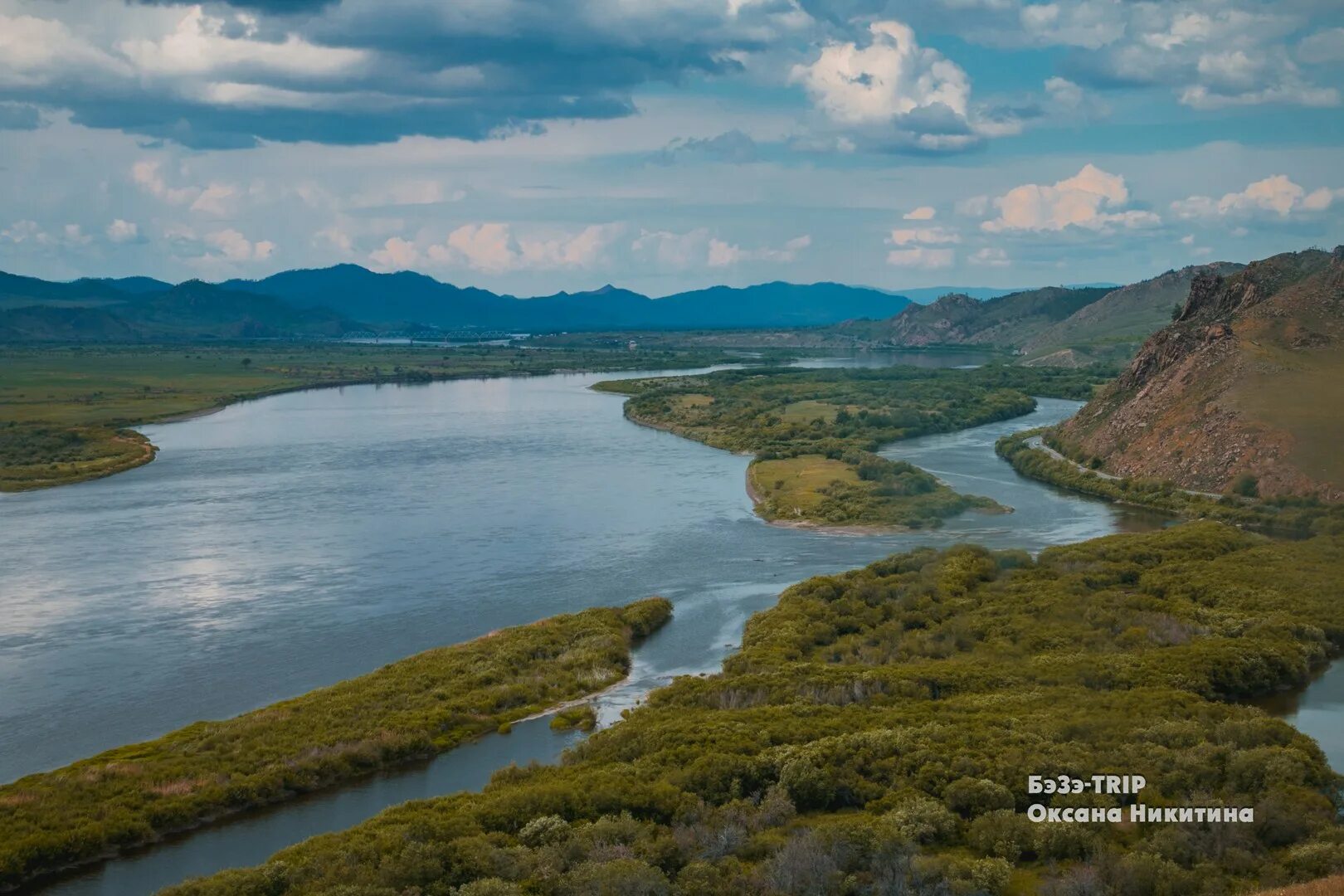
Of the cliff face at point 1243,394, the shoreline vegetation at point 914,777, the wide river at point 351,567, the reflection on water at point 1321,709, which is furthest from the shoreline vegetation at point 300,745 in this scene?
the cliff face at point 1243,394

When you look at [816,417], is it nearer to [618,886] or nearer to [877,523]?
[877,523]

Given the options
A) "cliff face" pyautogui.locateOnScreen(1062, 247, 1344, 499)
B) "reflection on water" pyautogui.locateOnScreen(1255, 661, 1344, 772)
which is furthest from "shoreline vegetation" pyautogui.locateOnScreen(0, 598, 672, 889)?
"cliff face" pyautogui.locateOnScreen(1062, 247, 1344, 499)

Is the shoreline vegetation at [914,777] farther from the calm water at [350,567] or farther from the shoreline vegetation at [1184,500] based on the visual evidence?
the shoreline vegetation at [1184,500]

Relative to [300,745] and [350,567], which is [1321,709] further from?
[350,567]

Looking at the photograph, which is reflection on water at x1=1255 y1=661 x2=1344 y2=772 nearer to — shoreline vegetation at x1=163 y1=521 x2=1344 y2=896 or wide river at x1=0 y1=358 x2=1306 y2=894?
shoreline vegetation at x1=163 y1=521 x2=1344 y2=896

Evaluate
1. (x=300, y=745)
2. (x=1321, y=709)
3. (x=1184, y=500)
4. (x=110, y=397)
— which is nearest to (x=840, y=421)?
(x=1184, y=500)

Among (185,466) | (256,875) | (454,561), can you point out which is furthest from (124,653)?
(185,466)
